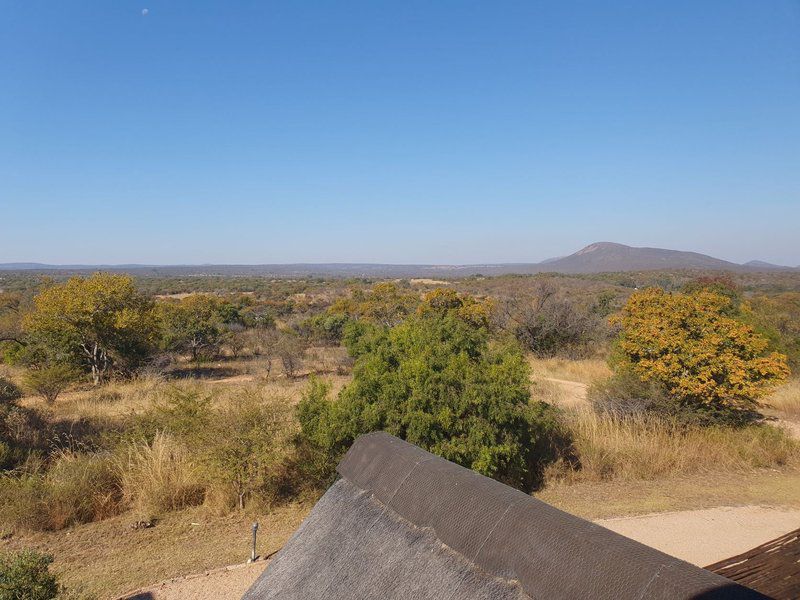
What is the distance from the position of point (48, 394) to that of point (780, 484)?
54.2 ft

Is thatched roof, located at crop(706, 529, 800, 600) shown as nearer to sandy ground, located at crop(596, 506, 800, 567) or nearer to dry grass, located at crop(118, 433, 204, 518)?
sandy ground, located at crop(596, 506, 800, 567)

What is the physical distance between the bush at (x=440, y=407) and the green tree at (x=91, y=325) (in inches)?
505

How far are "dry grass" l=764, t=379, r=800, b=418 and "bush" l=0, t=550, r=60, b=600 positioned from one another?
15190 mm

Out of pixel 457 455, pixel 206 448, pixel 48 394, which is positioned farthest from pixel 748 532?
pixel 48 394

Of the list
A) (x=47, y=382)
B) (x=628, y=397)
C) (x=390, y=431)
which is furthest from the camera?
(x=47, y=382)

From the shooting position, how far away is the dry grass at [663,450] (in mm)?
8680


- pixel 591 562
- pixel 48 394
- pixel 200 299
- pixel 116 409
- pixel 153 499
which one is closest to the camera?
pixel 591 562

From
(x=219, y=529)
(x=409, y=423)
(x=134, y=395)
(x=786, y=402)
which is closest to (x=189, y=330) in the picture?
(x=134, y=395)

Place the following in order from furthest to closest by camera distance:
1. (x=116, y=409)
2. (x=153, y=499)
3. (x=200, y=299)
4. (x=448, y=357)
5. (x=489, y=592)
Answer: (x=200, y=299), (x=116, y=409), (x=448, y=357), (x=153, y=499), (x=489, y=592)

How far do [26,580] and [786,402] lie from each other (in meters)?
16.1

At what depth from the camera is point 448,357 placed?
309 inches

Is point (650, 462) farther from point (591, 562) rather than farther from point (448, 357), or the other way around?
point (591, 562)

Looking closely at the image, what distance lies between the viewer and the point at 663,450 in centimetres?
901

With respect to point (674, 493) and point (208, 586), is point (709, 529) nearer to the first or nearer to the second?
point (674, 493)
